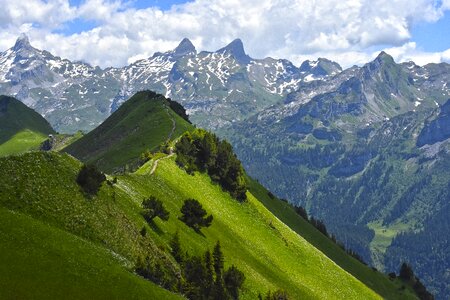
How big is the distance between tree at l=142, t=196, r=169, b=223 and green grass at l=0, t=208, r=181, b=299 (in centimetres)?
2060

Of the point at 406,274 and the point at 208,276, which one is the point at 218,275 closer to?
the point at 208,276

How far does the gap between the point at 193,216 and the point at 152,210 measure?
1521 centimetres

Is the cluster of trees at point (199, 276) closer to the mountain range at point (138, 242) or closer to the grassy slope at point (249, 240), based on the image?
the mountain range at point (138, 242)

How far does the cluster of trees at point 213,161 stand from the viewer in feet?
415

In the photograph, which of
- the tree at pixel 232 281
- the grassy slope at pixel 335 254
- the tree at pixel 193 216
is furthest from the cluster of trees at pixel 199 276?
the grassy slope at pixel 335 254

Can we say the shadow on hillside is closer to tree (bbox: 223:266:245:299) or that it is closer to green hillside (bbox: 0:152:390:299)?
green hillside (bbox: 0:152:390:299)

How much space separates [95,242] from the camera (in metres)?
59.4

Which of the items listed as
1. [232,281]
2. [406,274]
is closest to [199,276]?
[232,281]

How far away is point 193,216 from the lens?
3629 inches

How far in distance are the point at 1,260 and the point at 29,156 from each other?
20.4 meters

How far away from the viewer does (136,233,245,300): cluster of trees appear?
6103 centimetres

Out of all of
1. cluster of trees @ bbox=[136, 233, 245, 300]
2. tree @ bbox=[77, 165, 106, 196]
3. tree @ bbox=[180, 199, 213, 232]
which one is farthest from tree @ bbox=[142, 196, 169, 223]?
tree @ bbox=[180, 199, 213, 232]

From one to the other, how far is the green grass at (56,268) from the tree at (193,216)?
35.1 m

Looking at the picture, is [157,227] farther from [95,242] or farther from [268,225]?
[268,225]
